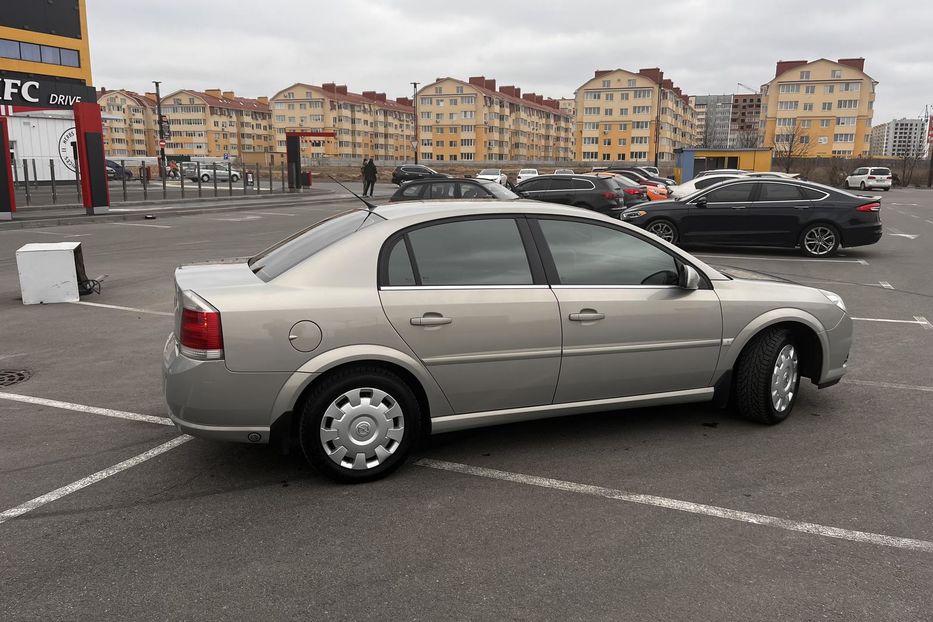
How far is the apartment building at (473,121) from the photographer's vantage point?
4678 inches

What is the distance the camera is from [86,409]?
4.97 meters

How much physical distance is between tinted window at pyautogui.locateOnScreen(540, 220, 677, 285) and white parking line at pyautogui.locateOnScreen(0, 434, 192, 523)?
103 inches

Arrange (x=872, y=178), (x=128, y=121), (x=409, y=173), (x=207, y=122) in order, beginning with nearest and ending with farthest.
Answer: (x=872, y=178) < (x=409, y=173) < (x=207, y=122) < (x=128, y=121)

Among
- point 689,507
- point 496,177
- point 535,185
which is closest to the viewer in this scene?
point 689,507

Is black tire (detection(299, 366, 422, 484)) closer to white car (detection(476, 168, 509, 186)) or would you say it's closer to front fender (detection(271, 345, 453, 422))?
front fender (detection(271, 345, 453, 422))

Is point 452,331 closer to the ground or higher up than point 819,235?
higher up

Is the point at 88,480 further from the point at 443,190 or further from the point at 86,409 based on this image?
the point at 443,190

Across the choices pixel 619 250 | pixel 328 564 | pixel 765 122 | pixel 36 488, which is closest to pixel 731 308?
pixel 619 250

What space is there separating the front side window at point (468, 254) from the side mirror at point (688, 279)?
982 mm

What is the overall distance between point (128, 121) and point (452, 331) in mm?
153826

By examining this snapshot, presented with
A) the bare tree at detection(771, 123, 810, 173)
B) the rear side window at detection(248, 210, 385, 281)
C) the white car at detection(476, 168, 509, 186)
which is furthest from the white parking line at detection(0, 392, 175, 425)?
the bare tree at detection(771, 123, 810, 173)

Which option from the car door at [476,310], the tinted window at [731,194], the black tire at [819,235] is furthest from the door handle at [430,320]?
the black tire at [819,235]

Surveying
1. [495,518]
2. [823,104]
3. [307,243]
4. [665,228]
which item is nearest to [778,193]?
[665,228]

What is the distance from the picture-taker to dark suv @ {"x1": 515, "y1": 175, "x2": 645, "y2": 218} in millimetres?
18250
